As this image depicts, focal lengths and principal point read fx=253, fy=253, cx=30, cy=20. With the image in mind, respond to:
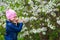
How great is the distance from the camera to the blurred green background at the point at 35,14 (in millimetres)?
5395

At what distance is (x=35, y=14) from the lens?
5.45 metres

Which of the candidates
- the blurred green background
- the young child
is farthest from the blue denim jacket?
the blurred green background

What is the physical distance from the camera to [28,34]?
577cm

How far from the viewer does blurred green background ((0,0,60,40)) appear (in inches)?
212

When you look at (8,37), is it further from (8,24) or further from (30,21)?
(30,21)

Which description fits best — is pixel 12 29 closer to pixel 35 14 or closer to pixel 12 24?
pixel 12 24

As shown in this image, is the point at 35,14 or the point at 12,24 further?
the point at 35,14

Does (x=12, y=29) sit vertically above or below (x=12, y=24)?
below

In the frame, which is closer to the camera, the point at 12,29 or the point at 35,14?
the point at 12,29

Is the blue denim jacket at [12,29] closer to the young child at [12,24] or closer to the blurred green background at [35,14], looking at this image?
the young child at [12,24]

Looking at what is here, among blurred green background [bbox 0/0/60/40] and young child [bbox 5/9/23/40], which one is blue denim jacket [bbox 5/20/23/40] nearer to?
young child [bbox 5/9/23/40]

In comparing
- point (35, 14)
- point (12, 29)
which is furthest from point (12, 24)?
point (35, 14)

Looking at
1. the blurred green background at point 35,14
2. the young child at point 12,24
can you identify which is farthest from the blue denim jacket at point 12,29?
the blurred green background at point 35,14

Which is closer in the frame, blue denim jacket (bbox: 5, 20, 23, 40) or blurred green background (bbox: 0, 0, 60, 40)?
blue denim jacket (bbox: 5, 20, 23, 40)
